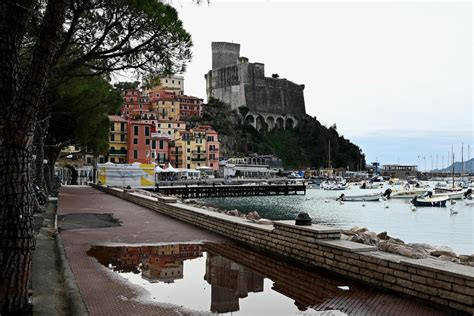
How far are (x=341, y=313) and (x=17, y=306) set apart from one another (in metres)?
3.58

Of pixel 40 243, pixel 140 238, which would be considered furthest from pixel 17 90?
pixel 140 238

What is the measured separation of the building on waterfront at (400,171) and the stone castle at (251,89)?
2491 inches

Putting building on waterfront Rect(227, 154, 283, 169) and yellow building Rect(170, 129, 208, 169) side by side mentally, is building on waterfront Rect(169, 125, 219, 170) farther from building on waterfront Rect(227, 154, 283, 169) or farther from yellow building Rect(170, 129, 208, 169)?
building on waterfront Rect(227, 154, 283, 169)

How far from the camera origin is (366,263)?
6.61 metres

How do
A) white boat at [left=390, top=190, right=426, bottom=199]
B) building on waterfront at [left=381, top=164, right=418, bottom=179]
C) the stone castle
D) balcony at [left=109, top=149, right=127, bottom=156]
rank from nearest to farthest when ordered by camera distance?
1. white boat at [left=390, top=190, right=426, bottom=199]
2. balcony at [left=109, top=149, right=127, bottom=156]
3. the stone castle
4. building on waterfront at [left=381, top=164, right=418, bottom=179]

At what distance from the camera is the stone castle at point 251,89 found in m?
112

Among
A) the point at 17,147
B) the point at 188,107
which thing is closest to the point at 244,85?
the point at 188,107

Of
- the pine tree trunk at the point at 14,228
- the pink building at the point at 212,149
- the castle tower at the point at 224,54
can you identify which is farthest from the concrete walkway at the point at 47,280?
the castle tower at the point at 224,54

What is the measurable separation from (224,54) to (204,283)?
111554 millimetres

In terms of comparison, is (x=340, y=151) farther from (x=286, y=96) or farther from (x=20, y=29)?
(x=20, y=29)

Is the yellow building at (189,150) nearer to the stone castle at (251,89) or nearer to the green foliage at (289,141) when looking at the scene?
the green foliage at (289,141)

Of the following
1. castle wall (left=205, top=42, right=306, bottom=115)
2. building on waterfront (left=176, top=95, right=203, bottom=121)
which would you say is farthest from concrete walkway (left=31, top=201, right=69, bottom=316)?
castle wall (left=205, top=42, right=306, bottom=115)

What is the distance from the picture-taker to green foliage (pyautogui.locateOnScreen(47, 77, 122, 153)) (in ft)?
59.1

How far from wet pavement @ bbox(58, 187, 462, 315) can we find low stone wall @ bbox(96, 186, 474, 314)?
0.17 m
